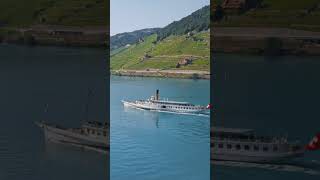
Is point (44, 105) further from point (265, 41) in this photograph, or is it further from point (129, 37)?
point (129, 37)

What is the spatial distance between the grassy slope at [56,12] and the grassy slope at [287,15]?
50.2 inches

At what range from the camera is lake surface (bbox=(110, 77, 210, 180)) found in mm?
6082

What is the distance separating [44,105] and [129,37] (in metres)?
2.17

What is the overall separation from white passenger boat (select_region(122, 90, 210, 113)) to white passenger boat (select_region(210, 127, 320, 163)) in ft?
8.21

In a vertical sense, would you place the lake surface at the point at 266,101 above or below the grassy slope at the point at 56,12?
below

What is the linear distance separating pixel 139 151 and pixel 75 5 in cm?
255

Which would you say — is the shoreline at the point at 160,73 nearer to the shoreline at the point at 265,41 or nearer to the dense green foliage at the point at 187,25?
the dense green foliage at the point at 187,25

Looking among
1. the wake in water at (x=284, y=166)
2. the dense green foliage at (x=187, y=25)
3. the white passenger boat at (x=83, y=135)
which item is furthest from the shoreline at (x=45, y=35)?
the dense green foliage at (x=187, y=25)

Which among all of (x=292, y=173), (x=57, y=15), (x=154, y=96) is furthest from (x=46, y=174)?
(x=154, y=96)

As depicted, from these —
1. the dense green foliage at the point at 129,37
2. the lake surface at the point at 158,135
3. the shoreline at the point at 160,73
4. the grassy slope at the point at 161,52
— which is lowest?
the lake surface at the point at 158,135

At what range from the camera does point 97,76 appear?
176 inches

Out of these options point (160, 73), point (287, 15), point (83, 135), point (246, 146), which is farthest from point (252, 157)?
point (160, 73)

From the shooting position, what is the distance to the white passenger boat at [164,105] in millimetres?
6826

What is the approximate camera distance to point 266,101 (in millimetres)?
4160
